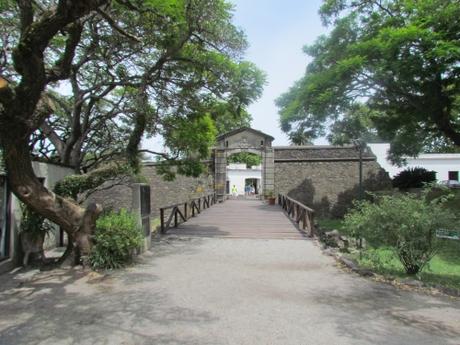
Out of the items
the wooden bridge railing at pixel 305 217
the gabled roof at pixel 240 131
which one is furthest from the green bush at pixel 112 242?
the gabled roof at pixel 240 131

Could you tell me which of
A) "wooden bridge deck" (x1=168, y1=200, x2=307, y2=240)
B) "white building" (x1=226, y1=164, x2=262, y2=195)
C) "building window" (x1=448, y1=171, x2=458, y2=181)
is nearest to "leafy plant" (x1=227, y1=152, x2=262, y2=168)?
"white building" (x1=226, y1=164, x2=262, y2=195)

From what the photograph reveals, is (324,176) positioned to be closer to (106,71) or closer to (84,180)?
(106,71)

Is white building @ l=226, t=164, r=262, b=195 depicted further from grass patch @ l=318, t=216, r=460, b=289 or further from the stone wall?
grass patch @ l=318, t=216, r=460, b=289

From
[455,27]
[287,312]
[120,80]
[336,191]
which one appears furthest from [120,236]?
[336,191]

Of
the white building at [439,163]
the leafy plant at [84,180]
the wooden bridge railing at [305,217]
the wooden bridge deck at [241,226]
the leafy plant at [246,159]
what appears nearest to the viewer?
the leafy plant at [84,180]

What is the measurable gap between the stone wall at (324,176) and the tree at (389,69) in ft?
18.2

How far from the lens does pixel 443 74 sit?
575 inches

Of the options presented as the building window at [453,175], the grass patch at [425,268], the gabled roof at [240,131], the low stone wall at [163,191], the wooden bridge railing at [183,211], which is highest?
the gabled roof at [240,131]

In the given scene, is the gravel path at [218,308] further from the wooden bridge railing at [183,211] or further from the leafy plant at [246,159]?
the leafy plant at [246,159]

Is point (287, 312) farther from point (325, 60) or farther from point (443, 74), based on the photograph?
point (325, 60)

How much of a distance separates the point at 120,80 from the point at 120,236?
19.3 ft

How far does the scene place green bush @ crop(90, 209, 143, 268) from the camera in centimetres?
722

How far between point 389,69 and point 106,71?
29.9ft

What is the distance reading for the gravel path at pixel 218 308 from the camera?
13.6 ft
